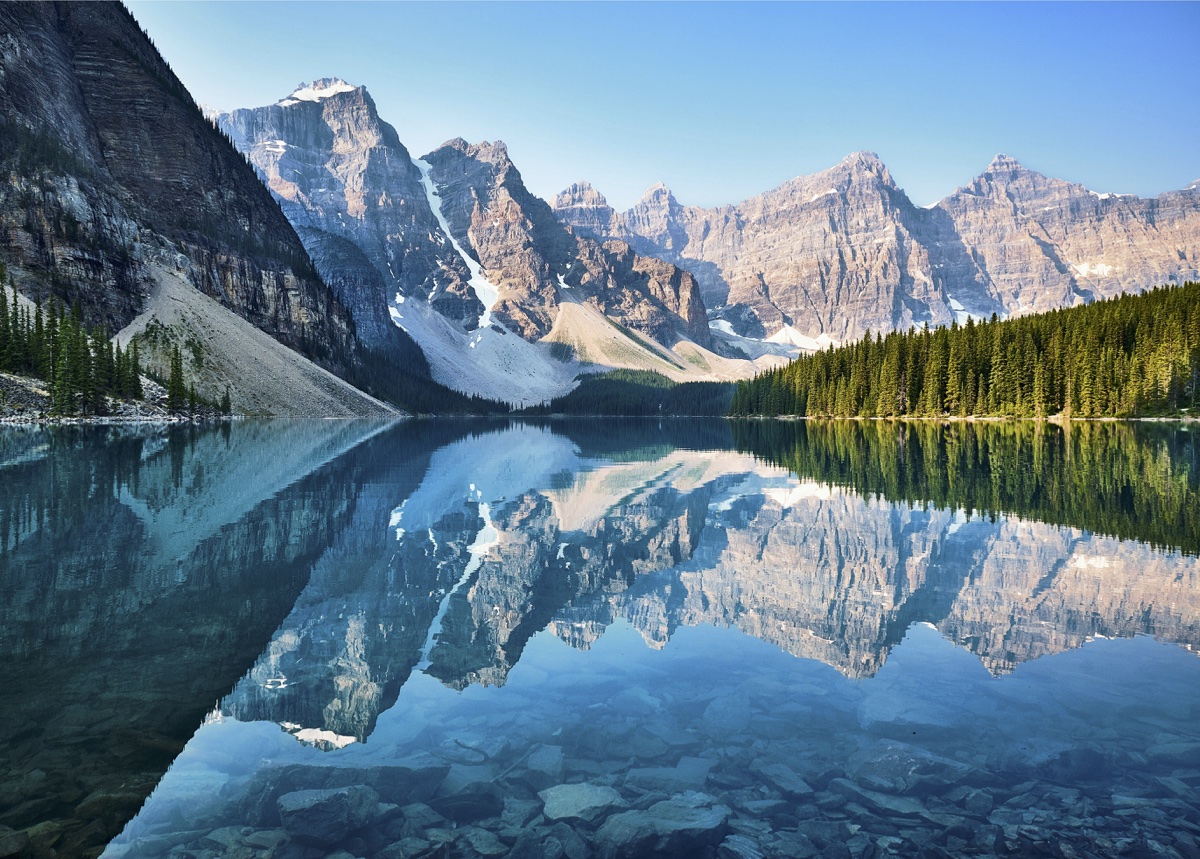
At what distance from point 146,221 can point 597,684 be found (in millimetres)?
148741

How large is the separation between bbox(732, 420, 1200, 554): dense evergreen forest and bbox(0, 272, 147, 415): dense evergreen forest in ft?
238

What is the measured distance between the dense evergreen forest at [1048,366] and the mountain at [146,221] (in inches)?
3859

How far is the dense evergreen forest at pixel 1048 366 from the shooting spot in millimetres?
80125

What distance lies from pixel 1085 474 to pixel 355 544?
31.1m

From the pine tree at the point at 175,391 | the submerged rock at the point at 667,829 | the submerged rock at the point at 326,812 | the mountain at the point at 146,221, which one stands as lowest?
the submerged rock at the point at 667,829

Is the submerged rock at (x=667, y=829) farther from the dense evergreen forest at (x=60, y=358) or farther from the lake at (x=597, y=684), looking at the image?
the dense evergreen forest at (x=60, y=358)

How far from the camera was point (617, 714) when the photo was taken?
9.19 meters

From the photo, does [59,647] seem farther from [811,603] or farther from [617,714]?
[811,603]

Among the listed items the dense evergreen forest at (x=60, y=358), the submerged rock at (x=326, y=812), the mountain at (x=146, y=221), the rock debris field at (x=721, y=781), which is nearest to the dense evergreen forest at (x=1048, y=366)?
the rock debris field at (x=721, y=781)

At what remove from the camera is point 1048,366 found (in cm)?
9000

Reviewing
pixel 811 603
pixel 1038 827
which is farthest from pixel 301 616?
pixel 1038 827

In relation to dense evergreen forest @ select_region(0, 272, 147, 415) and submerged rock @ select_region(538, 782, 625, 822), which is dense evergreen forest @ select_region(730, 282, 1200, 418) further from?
dense evergreen forest @ select_region(0, 272, 147, 415)

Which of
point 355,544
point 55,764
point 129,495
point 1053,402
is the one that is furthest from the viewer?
point 1053,402

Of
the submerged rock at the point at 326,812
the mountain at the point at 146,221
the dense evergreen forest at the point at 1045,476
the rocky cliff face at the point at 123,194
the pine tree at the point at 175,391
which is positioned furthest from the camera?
the mountain at the point at 146,221
